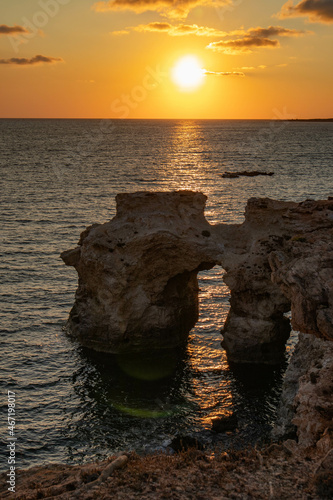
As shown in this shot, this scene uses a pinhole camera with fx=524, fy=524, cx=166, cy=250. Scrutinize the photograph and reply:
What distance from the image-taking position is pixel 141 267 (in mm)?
35312

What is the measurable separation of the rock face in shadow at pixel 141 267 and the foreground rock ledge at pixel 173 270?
68 mm

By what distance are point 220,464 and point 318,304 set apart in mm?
8028

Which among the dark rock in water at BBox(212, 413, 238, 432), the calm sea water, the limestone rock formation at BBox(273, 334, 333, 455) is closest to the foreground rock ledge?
the calm sea water

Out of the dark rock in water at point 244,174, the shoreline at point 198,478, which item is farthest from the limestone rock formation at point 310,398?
the dark rock in water at point 244,174

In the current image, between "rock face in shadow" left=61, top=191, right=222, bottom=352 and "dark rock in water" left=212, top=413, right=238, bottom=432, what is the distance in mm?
10145

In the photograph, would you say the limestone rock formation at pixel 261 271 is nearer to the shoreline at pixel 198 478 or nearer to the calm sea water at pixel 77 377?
the calm sea water at pixel 77 377

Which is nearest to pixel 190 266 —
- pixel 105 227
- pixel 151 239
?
pixel 151 239

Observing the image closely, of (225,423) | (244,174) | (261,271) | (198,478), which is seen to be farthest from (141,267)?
(244,174)

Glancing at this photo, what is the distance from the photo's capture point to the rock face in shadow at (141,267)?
34969 millimetres

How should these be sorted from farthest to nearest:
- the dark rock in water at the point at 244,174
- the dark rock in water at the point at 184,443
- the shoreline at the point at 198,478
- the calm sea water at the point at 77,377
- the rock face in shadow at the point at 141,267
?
1. the dark rock in water at the point at 244,174
2. the rock face in shadow at the point at 141,267
3. the calm sea water at the point at 77,377
4. the dark rock in water at the point at 184,443
5. the shoreline at the point at 198,478

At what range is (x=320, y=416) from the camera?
827 inches

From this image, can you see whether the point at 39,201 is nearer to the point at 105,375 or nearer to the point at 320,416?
the point at 105,375

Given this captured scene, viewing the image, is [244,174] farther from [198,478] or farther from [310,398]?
[198,478]

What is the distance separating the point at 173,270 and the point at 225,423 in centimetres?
1202
